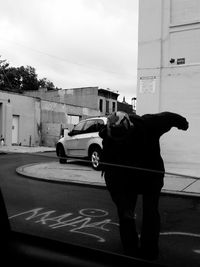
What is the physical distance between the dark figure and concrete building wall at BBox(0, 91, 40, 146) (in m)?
22.9

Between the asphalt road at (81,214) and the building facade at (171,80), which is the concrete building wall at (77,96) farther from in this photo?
the asphalt road at (81,214)

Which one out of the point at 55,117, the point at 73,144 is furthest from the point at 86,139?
the point at 55,117

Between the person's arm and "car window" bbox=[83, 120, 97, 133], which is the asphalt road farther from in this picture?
"car window" bbox=[83, 120, 97, 133]

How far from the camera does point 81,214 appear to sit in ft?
5.12

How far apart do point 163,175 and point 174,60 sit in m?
1.76

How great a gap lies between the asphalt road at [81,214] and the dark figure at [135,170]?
31mm

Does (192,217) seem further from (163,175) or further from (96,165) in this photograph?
(96,165)

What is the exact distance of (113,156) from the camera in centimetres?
151

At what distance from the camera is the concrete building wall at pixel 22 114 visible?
991 inches

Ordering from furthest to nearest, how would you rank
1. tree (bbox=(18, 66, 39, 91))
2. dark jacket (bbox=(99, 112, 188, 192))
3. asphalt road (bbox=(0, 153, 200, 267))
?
tree (bbox=(18, 66, 39, 91)) < dark jacket (bbox=(99, 112, 188, 192)) < asphalt road (bbox=(0, 153, 200, 267))

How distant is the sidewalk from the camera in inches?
52.9

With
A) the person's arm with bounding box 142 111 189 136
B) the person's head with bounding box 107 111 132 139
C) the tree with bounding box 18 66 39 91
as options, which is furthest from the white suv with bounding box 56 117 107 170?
the tree with bounding box 18 66 39 91

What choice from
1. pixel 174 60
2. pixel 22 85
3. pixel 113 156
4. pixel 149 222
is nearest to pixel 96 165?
pixel 113 156

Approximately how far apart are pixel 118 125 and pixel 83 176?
32cm
